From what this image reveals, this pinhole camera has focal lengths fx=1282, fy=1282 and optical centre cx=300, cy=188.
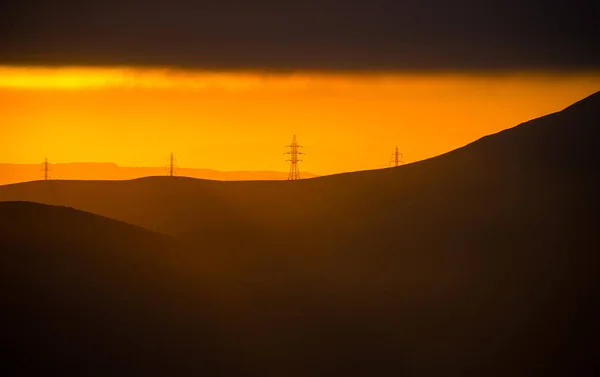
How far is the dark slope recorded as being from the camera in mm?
31172

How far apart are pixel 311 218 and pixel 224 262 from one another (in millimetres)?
7851

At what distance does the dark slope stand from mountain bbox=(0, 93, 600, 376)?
193 cm

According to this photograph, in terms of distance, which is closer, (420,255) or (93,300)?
(93,300)

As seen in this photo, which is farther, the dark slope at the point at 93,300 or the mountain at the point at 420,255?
the mountain at the point at 420,255

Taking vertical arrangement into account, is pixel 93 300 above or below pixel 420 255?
below

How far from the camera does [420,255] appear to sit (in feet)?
145

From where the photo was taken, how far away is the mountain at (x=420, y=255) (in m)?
36.8

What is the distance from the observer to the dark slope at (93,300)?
31172 millimetres

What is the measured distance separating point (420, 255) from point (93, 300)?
14055 mm

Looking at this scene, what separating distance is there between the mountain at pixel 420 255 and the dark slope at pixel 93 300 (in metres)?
1.93

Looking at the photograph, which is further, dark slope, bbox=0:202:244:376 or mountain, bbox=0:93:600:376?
mountain, bbox=0:93:600:376

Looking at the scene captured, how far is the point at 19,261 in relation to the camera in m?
35.2

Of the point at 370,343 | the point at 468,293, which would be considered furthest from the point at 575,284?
the point at 370,343

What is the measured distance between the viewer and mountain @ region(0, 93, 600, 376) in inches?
1447
